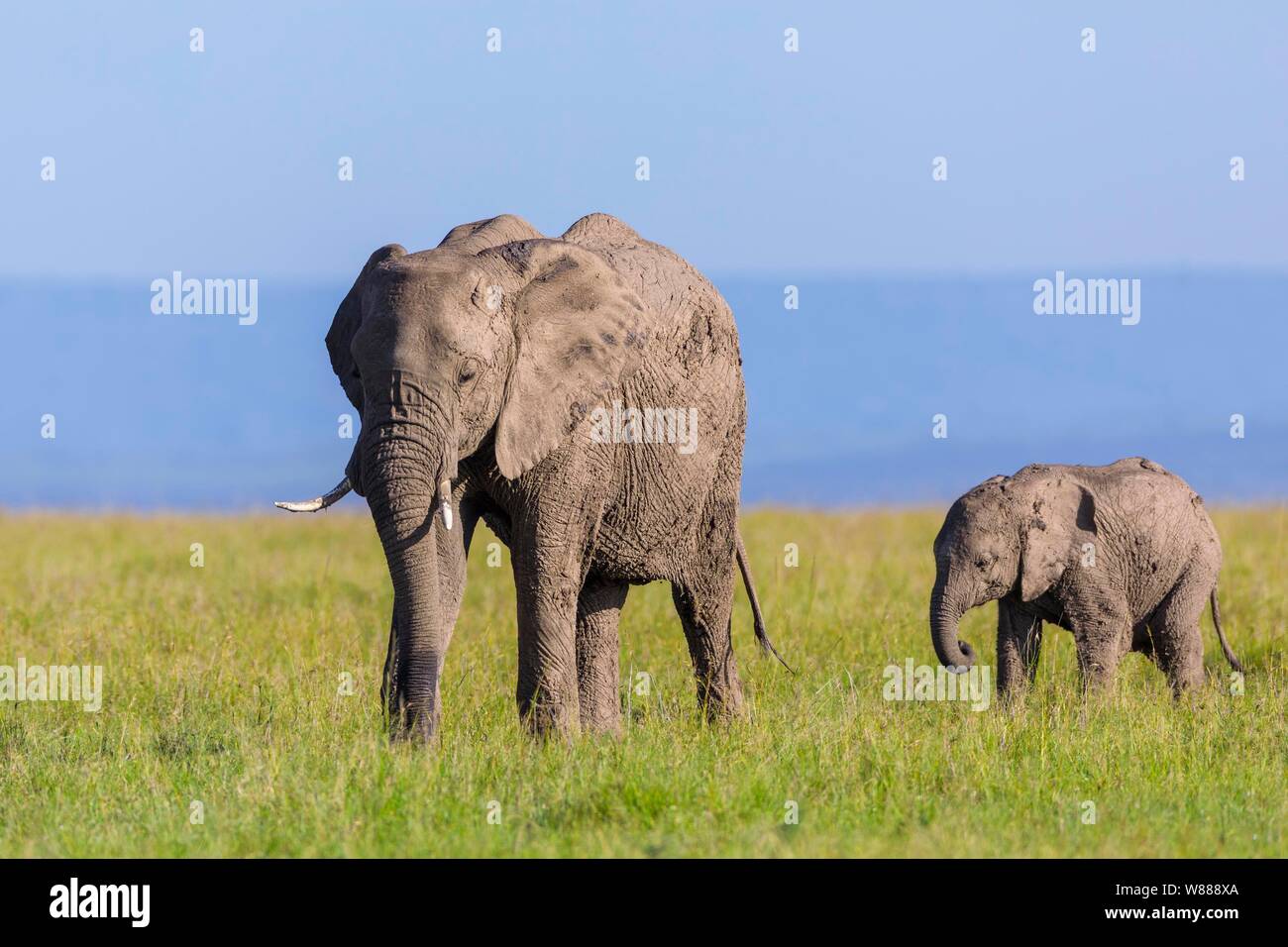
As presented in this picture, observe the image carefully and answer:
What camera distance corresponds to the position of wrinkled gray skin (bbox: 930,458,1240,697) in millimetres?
11000

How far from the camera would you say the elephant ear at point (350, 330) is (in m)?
8.57

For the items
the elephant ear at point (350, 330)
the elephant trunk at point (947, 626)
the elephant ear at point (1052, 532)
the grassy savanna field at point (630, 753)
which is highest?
the elephant ear at point (350, 330)

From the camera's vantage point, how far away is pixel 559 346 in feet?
28.6

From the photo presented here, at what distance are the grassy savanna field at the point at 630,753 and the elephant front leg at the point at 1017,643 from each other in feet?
0.66

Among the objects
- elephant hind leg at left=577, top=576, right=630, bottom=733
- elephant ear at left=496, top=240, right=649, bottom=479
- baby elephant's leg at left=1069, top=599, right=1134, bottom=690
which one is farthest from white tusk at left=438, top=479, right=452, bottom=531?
baby elephant's leg at left=1069, top=599, right=1134, bottom=690

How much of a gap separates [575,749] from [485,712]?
4.14 ft

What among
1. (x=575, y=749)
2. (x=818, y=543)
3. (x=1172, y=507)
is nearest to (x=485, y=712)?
(x=575, y=749)

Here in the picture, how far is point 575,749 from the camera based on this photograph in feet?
28.2
